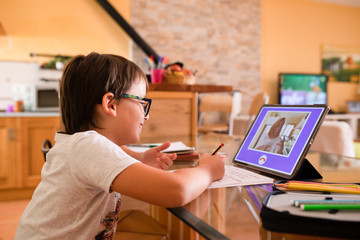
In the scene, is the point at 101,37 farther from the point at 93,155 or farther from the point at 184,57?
the point at 93,155

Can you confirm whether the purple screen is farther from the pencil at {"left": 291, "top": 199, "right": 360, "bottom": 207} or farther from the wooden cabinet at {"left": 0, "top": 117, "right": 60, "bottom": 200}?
the wooden cabinet at {"left": 0, "top": 117, "right": 60, "bottom": 200}

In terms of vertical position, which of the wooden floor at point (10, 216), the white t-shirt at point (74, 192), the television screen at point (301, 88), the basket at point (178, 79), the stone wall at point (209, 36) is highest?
the stone wall at point (209, 36)

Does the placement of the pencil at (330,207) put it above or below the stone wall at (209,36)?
below

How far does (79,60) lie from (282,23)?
20.0 ft

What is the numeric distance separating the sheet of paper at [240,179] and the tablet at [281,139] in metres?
0.05

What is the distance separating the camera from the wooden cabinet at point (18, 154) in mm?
3352

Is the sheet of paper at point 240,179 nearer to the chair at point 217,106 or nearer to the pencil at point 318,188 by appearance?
the pencil at point 318,188

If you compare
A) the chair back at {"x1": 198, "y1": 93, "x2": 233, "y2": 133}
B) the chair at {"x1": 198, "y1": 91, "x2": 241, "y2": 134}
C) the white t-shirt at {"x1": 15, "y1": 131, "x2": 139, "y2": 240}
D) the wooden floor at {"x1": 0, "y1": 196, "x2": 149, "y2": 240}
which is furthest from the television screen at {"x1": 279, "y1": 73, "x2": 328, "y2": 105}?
the white t-shirt at {"x1": 15, "y1": 131, "x2": 139, "y2": 240}

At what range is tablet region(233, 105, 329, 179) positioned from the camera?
77 cm

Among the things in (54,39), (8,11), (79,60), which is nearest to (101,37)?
(54,39)

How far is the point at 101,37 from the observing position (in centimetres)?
458

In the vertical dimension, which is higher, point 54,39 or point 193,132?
point 54,39

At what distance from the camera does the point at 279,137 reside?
2.85ft

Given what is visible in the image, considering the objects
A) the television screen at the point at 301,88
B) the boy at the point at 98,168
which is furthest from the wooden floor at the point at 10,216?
the television screen at the point at 301,88
